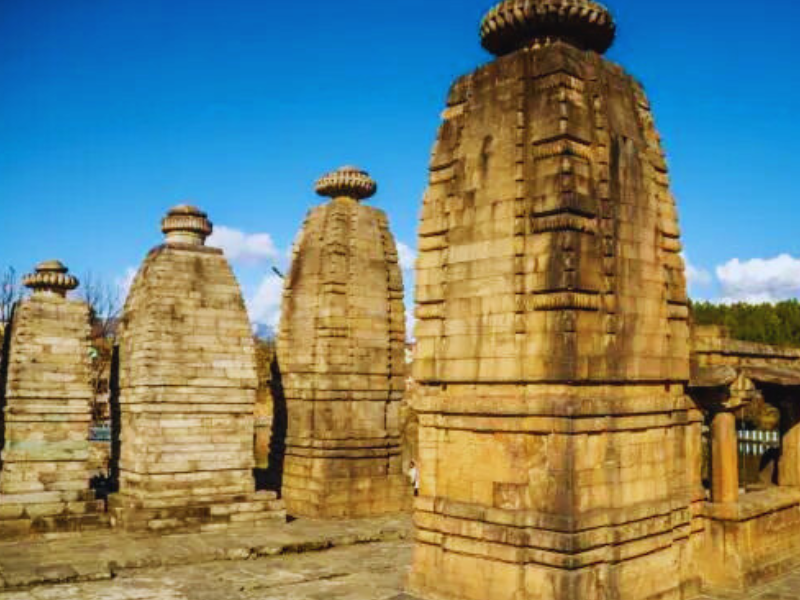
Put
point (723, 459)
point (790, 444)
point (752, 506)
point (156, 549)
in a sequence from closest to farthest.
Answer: point (752, 506)
point (723, 459)
point (790, 444)
point (156, 549)

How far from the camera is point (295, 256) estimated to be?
22.0 metres

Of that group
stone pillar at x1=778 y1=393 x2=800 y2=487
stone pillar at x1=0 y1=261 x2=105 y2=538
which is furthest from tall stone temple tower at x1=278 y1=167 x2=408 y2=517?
stone pillar at x1=778 y1=393 x2=800 y2=487

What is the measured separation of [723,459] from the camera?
12938 mm

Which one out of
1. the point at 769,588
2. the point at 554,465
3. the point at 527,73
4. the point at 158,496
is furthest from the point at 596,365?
the point at 158,496

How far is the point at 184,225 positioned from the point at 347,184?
14.4 feet

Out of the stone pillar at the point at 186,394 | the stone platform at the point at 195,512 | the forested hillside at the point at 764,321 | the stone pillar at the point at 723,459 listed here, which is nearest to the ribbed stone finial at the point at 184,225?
the stone pillar at the point at 186,394

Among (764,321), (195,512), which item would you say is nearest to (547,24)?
(195,512)

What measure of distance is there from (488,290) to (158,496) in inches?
393

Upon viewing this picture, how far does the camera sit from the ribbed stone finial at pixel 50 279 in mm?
19859

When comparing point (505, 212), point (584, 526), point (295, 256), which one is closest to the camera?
point (584, 526)

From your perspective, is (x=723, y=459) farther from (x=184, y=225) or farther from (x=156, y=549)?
(x=184, y=225)

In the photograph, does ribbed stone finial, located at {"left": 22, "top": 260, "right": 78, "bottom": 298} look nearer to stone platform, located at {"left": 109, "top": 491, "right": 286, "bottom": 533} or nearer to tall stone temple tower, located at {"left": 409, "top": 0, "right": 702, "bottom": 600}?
stone platform, located at {"left": 109, "top": 491, "right": 286, "bottom": 533}

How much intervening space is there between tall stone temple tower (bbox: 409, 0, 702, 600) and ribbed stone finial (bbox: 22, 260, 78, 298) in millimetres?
11649

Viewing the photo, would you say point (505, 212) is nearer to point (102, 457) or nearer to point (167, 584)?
point (167, 584)
